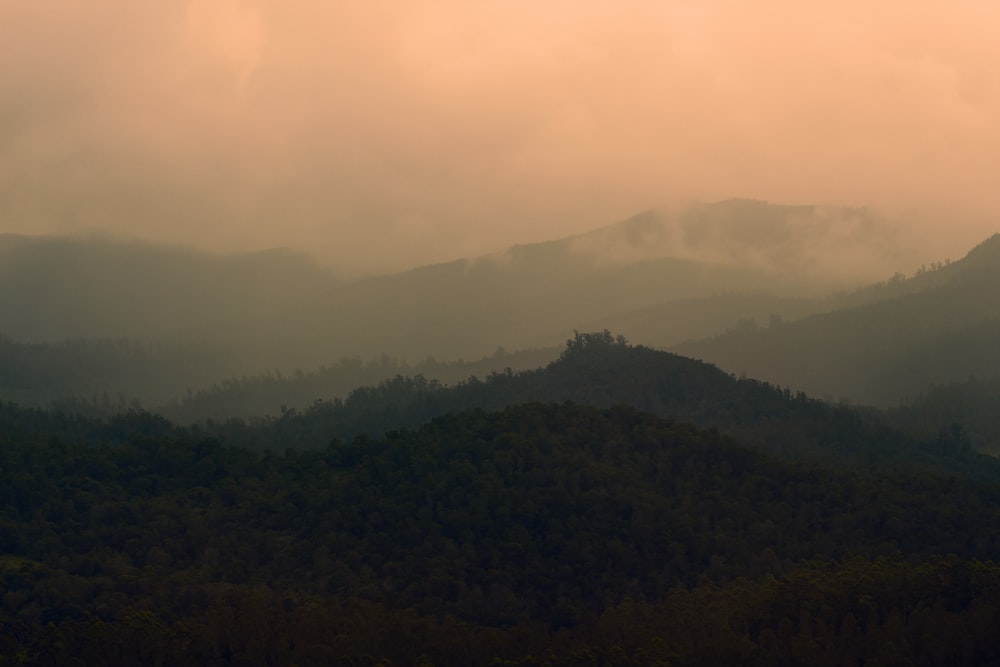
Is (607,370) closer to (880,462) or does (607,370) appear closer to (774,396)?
(774,396)

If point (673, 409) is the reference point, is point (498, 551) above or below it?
below

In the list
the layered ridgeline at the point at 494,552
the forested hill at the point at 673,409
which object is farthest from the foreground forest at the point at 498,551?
the forested hill at the point at 673,409

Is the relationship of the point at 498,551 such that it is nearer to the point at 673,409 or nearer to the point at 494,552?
the point at 494,552

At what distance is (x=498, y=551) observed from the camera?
106 meters

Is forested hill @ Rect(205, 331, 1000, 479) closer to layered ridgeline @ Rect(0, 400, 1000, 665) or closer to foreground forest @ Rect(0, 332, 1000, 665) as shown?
foreground forest @ Rect(0, 332, 1000, 665)

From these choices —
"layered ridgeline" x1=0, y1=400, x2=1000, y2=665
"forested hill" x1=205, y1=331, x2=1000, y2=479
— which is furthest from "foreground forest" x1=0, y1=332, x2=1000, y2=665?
"forested hill" x1=205, y1=331, x2=1000, y2=479

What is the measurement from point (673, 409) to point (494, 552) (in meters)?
63.4

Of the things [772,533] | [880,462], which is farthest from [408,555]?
[880,462]

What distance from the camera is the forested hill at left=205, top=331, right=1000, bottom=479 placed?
155 m

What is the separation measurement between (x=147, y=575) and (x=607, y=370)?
8665 cm

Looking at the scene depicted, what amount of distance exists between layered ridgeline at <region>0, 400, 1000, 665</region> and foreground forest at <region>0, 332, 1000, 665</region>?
0.19 meters

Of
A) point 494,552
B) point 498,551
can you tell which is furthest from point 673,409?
point 494,552

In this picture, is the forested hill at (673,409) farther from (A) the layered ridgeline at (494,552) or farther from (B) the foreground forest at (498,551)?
(A) the layered ridgeline at (494,552)

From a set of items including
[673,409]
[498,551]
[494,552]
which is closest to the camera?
[494,552]
